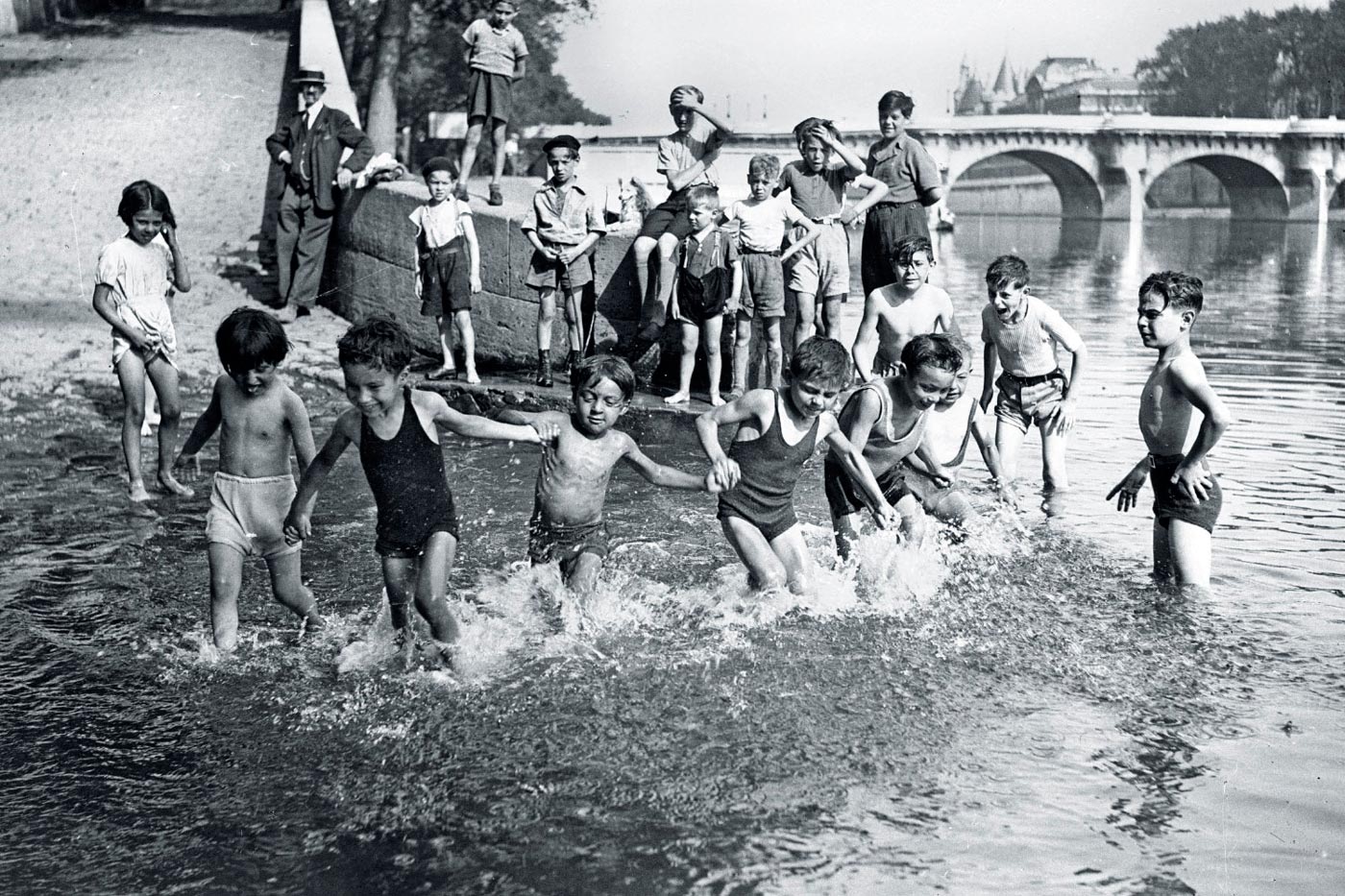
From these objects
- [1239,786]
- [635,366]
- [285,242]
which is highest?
[285,242]

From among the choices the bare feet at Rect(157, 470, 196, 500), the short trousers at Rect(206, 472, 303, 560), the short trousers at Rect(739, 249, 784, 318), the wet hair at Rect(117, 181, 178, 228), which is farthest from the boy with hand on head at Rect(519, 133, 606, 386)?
the short trousers at Rect(206, 472, 303, 560)

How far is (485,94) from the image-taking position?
13336mm

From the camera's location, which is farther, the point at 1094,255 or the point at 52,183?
the point at 1094,255

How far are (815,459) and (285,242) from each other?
5.97 m

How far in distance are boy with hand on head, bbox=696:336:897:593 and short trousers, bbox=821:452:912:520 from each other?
0.39 m

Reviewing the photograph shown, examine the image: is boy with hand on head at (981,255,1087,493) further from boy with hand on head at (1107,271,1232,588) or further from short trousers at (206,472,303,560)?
short trousers at (206,472,303,560)

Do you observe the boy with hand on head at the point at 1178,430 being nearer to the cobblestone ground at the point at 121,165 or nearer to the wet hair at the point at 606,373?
the wet hair at the point at 606,373

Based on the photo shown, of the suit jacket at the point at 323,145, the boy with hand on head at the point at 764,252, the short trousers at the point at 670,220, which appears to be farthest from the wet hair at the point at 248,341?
the suit jacket at the point at 323,145

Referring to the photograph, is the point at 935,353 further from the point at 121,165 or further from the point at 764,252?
the point at 121,165

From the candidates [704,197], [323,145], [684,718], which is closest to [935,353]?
[684,718]

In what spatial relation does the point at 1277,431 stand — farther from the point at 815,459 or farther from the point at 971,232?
the point at 971,232

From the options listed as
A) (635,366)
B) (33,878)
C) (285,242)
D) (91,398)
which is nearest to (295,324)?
(285,242)

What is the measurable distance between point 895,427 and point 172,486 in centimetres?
401

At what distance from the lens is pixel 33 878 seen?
13.2 ft
